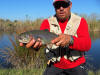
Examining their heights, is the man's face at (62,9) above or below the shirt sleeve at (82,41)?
above

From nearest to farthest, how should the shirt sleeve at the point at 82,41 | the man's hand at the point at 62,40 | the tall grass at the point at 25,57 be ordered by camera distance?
the man's hand at the point at 62,40 < the shirt sleeve at the point at 82,41 < the tall grass at the point at 25,57

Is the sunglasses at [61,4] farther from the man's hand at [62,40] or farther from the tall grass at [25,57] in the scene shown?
the tall grass at [25,57]

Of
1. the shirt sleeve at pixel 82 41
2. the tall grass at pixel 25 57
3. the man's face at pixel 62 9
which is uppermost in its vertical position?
the man's face at pixel 62 9

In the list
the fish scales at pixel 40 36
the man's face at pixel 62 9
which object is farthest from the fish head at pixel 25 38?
the man's face at pixel 62 9

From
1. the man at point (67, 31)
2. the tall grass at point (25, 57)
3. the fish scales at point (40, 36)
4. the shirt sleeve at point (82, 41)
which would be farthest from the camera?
the tall grass at point (25, 57)

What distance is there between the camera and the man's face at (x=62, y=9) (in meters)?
2.53

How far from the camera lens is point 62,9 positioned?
8.22 feet

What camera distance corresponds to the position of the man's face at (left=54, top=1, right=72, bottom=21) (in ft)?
8.29

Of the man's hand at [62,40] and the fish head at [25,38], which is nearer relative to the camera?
the man's hand at [62,40]

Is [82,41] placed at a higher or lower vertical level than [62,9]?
lower

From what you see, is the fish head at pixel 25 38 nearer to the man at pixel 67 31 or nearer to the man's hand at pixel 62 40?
the man's hand at pixel 62 40

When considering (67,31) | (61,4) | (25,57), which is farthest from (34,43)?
(25,57)

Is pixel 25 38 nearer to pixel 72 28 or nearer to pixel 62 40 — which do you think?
pixel 62 40

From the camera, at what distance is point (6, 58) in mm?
6234
